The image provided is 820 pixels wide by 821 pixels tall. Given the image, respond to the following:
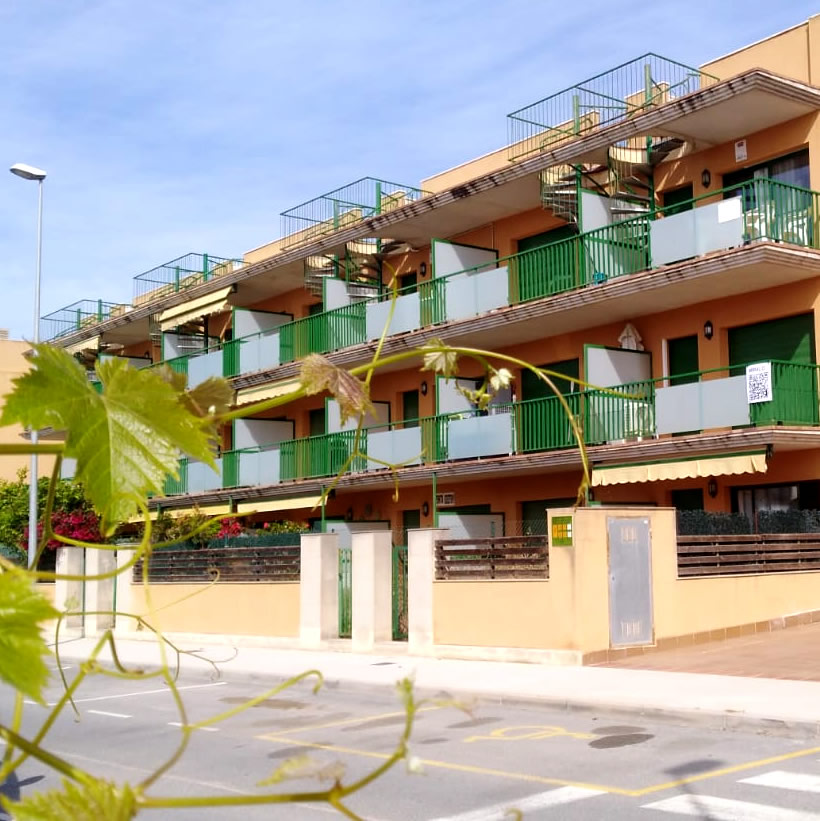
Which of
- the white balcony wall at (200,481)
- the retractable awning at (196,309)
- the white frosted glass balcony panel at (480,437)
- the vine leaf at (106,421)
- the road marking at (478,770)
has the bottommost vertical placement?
the road marking at (478,770)

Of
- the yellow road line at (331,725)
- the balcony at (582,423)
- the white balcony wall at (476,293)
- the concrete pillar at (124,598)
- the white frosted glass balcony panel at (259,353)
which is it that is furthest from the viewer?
the white frosted glass balcony panel at (259,353)

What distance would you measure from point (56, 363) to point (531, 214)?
91.4ft

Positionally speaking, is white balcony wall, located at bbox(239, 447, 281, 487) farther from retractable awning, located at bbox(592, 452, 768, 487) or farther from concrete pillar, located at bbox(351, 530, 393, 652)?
retractable awning, located at bbox(592, 452, 768, 487)

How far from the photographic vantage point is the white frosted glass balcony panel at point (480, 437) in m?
25.9

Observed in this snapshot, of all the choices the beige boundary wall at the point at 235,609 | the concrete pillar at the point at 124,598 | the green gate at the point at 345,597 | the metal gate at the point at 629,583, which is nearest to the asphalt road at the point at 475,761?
the metal gate at the point at 629,583

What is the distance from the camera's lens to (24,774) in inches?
397

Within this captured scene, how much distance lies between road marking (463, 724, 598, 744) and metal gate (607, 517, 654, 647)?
509cm

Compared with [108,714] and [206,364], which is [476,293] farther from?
[108,714]

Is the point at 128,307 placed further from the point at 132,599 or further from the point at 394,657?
the point at 394,657

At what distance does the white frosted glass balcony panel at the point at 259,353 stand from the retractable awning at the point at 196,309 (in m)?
1.95

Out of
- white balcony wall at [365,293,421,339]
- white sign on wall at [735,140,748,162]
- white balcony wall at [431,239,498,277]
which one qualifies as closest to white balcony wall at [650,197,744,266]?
white sign on wall at [735,140,748,162]

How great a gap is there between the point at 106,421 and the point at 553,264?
81.3ft

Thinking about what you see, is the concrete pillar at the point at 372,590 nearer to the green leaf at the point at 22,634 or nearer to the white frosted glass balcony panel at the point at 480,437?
the white frosted glass balcony panel at the point at 480,437

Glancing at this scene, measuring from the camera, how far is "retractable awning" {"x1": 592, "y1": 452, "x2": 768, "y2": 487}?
68.7 feet
